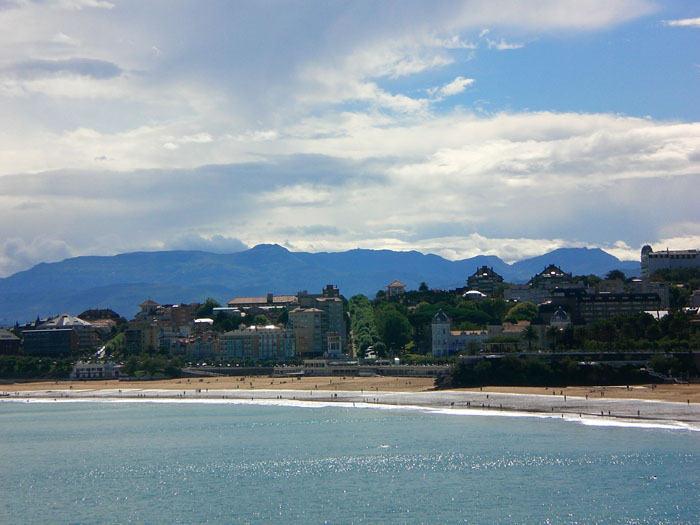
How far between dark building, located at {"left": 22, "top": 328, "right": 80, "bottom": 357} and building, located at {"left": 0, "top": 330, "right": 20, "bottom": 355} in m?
3.02

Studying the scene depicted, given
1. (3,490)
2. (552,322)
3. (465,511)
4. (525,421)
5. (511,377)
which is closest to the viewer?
(465,511)

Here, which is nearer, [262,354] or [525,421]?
[525,421]

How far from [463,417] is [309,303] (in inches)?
4833

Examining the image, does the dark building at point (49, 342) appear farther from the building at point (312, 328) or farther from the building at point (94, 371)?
the building at point (312, 328)

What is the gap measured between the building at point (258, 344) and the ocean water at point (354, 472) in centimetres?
8696

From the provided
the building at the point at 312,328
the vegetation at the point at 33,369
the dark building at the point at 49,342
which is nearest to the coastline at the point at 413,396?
the vegetation at the point at 33,369

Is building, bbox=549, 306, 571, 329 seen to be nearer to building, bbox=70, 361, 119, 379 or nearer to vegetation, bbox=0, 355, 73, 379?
building, bbox=70, 361, 119, 379

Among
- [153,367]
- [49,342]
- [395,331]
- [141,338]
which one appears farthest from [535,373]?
[49,342]

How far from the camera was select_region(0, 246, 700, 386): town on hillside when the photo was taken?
10162 cm

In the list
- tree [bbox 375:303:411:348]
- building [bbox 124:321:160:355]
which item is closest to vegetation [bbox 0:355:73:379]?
building [bbox 124:321:160:355]

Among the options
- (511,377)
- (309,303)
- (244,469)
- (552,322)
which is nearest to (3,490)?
(244,469)

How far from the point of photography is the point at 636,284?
187500 mm

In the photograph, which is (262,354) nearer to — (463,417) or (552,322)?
(552,322)

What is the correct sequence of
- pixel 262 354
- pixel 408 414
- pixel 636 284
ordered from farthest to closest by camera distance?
pixel 636 284 < pixel 262 354 < pixel 408 414
